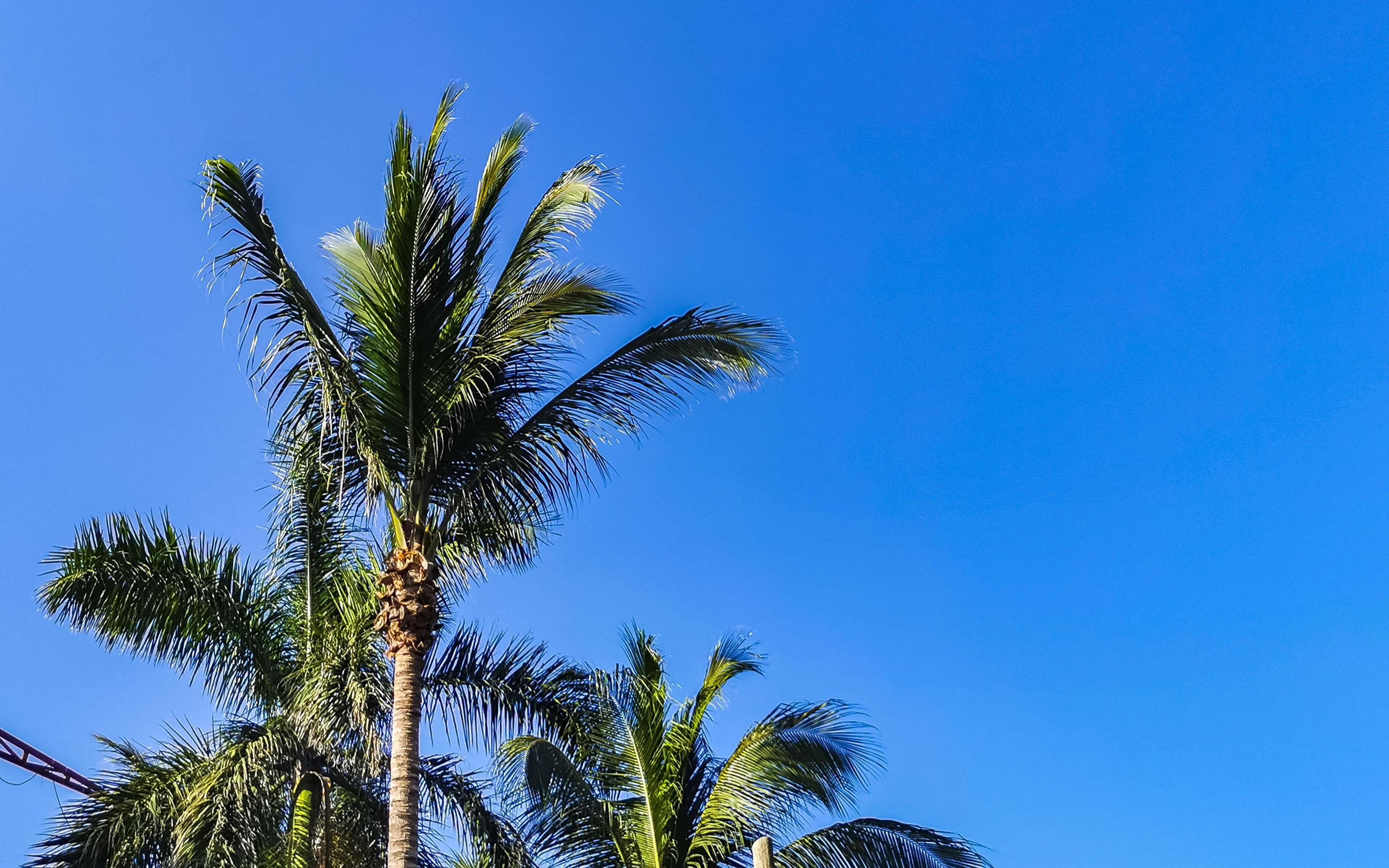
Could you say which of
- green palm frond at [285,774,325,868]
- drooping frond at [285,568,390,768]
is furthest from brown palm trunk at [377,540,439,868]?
green palm frond at [285,774,325,868]

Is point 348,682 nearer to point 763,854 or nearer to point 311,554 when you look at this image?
point 311,554

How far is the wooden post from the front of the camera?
7.64 m

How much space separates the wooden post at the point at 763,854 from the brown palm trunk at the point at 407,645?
256 cm

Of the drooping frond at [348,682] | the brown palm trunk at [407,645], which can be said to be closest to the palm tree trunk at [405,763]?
the brown palm trunk at [407,645]

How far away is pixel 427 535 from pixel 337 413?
4.08 feet

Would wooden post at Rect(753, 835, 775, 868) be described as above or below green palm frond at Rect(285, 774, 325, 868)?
below

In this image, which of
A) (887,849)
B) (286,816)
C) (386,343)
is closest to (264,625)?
(286,816)

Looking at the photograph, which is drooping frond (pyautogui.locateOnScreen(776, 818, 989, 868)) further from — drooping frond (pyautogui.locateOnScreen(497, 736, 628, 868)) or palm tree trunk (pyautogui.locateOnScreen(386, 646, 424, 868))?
palm tree trunk (pyautogui.locateOnScreen(386, 646, 424, 868))

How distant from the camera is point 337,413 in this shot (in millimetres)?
9844

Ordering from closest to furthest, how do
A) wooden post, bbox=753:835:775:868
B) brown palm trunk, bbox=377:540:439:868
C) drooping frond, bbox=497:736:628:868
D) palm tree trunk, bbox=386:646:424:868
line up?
1. wooden post, bbox=753:835:775:868
2. palm tree trunk, bbox=386:646:424:868
3. brown palm trunk, bbox=377:540:439:868
4. drooping frond, bbox=497:736:628:868

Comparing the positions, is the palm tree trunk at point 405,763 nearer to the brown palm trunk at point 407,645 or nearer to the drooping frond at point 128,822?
the brown palm trunk at point 407,645

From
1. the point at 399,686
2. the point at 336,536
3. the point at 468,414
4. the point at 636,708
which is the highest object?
the point at 336,536

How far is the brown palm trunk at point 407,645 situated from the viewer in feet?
28.9

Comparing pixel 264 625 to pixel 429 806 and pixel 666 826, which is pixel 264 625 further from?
pixel 666 826
